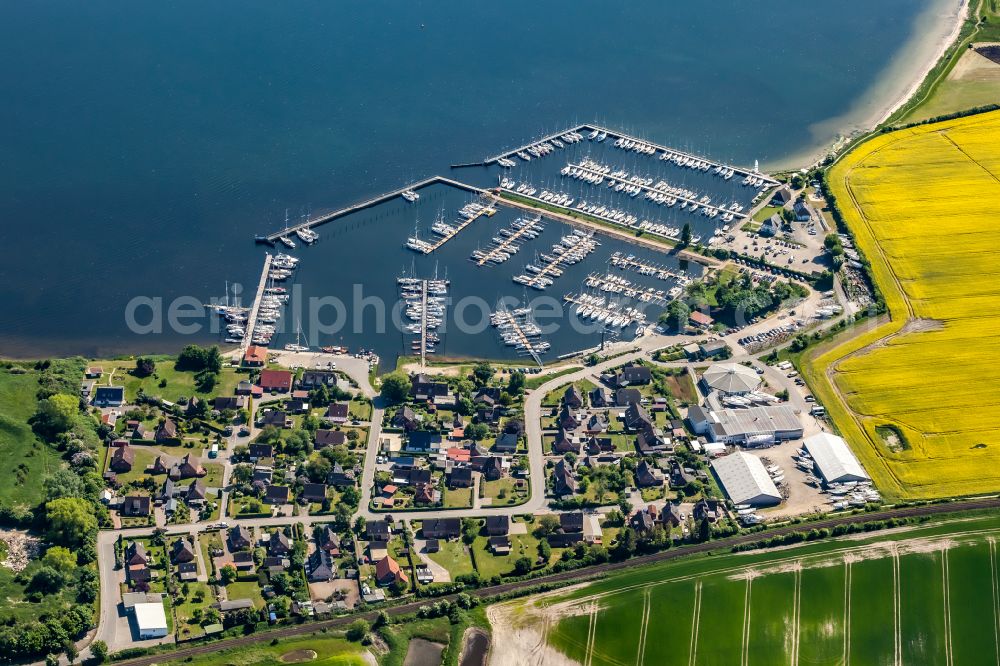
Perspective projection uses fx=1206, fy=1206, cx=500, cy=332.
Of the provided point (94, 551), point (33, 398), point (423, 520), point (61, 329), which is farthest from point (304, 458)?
point (61, 329)

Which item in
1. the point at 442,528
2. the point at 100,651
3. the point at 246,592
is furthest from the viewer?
the point at 442,528

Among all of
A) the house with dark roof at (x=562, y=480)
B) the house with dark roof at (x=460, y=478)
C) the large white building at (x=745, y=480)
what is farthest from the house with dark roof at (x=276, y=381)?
the large white building at (x=745, y=480)

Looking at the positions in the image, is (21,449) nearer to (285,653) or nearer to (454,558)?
(285,653)

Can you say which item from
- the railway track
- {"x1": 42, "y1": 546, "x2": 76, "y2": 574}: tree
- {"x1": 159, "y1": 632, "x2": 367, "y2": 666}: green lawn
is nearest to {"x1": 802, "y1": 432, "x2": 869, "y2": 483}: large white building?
the railway track

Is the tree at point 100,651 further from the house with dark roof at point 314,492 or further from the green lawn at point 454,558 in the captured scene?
the green lawn at point 454,558

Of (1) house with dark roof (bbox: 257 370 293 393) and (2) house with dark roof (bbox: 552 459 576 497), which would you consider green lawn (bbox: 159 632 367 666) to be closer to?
(2) house with dark roof (bbox: 552 459 576 497)

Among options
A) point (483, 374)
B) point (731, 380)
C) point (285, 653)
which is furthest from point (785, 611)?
point (285, 653)

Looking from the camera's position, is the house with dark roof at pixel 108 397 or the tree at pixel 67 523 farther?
the house with dark roof at pixel 108 397
